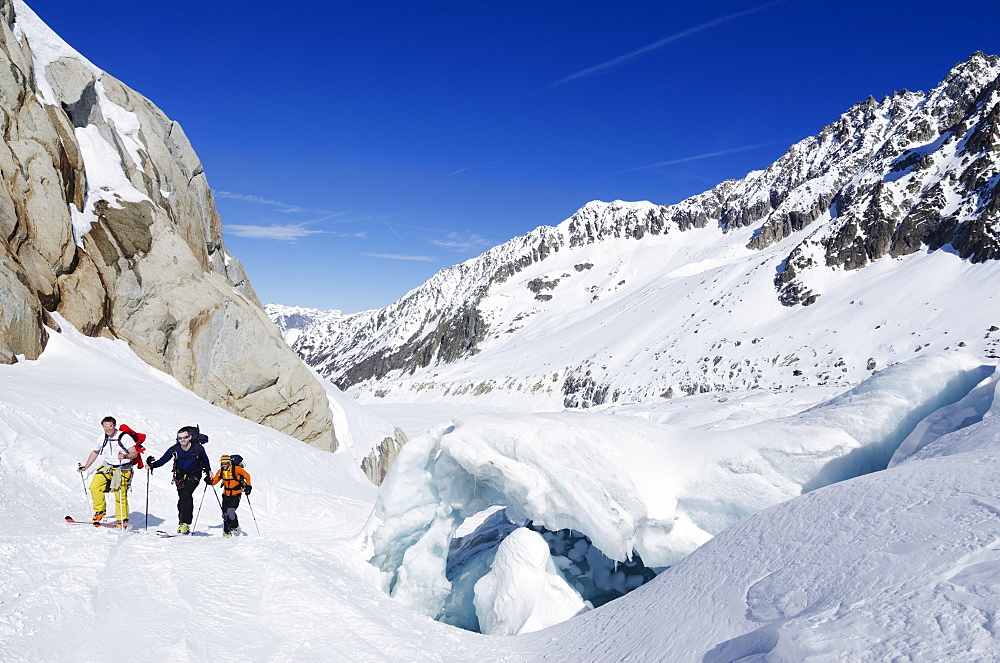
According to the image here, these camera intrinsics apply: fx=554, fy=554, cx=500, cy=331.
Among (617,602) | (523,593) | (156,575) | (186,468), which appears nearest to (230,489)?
(186,468)

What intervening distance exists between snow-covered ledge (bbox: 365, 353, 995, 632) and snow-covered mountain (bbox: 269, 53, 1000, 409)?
2666 centimetres

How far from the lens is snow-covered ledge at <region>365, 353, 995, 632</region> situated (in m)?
9.44

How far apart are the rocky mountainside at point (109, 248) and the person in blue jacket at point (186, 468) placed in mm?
7688

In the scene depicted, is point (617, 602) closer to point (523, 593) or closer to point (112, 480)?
point (523, 593)

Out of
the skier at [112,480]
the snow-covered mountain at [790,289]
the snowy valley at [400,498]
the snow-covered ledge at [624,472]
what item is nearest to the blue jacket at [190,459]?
the skier at [112,480]

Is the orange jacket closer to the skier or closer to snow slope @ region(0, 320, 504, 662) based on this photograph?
snow slope @ region(0, 320, 504, 662)

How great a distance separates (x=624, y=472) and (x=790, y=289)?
55.4 m

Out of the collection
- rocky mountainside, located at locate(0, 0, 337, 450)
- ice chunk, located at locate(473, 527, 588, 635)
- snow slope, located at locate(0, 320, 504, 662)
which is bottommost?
ice chunk, located at locate(473, 527, 588, 635)

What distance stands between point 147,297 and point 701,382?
4228 centimetres

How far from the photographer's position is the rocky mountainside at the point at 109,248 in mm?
15617

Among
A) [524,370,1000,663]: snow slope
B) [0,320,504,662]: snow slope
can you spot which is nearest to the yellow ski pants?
[0,320,504,662]: snow slope

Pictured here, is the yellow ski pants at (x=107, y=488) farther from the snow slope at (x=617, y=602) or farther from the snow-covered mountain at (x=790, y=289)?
the snow-covered mountain at (x=790, y=289)

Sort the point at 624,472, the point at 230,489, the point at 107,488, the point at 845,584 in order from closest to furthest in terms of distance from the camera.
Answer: the point at 845,584
the point at 107,488
the point at 230,489
the point at 624,472

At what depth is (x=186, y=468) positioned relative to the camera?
905cm
